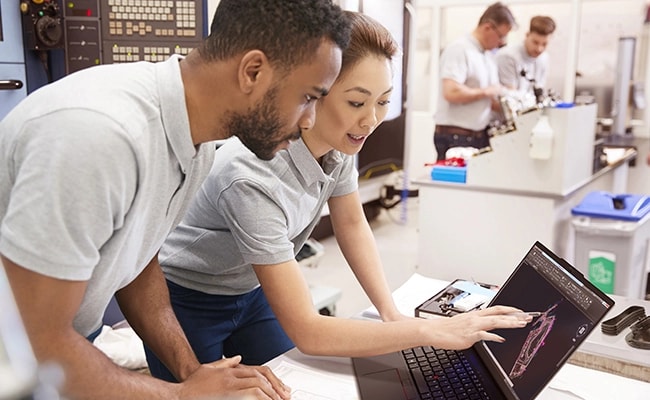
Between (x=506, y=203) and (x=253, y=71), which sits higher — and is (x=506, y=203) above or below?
below

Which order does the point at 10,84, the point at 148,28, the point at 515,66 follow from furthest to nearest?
the point at 515,66, the point at 148,28, the point at 10,84

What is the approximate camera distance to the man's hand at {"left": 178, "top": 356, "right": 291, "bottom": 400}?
3.35ft

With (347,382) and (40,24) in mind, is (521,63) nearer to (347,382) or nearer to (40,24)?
(40,24)

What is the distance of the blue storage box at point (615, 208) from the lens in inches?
116

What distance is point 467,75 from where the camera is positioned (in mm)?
3879

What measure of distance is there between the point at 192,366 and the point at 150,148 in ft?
1.53

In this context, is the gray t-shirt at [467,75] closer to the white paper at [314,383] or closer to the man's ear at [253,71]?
the white paper at [314,383]

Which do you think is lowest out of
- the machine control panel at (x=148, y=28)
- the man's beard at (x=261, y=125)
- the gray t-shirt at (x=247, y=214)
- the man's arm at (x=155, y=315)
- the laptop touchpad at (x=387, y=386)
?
the laptop touchpad at (x=387, y=386)

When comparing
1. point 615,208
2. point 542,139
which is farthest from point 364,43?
point 615,208

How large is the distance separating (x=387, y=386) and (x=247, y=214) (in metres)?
0.41

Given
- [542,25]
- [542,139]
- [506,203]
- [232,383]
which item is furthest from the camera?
[542,25]

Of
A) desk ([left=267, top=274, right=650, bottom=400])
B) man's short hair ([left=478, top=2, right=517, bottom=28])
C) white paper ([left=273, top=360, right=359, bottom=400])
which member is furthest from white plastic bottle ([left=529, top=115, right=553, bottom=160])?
white paper ([left=273, top=360, right=359, bottom=400])

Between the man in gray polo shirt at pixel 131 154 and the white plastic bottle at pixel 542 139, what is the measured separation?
2.17 metres

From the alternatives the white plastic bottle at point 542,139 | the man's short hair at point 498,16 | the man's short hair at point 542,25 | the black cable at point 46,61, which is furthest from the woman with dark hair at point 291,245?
the man's short hair at point 542,25
